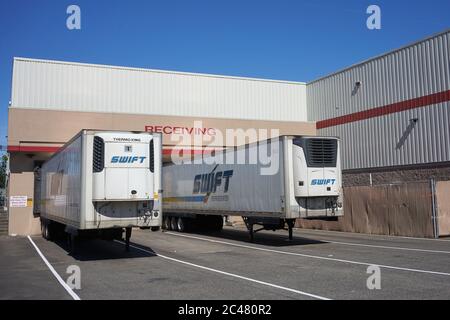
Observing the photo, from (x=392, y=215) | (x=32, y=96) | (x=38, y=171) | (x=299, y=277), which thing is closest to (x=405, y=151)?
(x=392, y=215)

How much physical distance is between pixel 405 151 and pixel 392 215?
574cm

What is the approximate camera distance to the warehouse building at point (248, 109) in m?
25.4

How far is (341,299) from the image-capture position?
8.14m

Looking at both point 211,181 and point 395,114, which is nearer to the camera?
point 211,181

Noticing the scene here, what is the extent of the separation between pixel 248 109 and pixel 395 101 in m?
10.7

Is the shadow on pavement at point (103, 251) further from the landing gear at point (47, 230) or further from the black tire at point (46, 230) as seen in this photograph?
the black tire at point (46, 230)

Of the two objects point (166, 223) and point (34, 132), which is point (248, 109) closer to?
point (166, 223)

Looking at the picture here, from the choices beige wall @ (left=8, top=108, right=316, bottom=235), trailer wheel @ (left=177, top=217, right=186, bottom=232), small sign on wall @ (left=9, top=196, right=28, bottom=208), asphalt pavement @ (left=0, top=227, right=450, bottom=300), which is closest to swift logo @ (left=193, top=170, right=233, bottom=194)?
trailer wheel @ (left=177, top=217, right=186, bottom=232)

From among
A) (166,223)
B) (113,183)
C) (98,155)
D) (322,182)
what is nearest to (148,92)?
(166,223)

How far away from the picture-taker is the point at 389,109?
27.5 m

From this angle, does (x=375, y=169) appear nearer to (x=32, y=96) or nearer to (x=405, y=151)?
(x=405, y=151)

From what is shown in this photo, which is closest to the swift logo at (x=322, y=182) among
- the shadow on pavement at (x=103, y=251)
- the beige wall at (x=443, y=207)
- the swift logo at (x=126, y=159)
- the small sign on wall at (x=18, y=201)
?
the beige wall at (x=443, y=207)

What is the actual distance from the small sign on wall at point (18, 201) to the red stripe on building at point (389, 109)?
→ 1934cm

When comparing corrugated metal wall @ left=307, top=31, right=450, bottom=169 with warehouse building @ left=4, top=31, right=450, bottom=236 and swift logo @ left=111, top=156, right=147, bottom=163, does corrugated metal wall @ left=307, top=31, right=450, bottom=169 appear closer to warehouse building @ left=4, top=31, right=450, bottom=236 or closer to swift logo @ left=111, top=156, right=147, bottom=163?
warehouse building @ left=4, top=31, right=450, bottom=236
